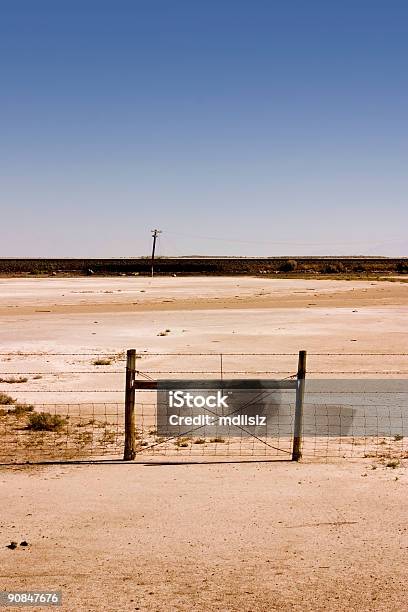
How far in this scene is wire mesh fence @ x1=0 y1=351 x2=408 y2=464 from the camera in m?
12.5

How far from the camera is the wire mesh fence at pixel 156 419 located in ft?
41.0

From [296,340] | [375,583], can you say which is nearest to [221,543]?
[375,583]

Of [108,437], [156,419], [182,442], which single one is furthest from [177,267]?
[182,442]

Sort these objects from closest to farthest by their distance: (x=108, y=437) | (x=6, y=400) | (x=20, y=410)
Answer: (x=108, y=437)
(x=20, y=410)
(x=6, y=400)

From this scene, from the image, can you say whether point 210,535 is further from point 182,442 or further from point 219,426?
point 219,426

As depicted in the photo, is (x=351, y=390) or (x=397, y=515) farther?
(x=351, y=390)

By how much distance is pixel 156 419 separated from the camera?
51.3 feet

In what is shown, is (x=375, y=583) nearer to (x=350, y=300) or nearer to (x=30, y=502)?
(x=30, y=502)

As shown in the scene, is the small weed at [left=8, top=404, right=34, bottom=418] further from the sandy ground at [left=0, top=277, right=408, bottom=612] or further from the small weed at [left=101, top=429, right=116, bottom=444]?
the sandy ground at [left=0, top=277, right=408, bottom=612]

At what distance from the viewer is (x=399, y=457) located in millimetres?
11992

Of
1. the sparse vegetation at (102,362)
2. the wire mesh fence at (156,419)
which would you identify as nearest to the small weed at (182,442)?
the wire mesh fence at (156,419)

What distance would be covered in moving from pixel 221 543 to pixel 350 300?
49.9m

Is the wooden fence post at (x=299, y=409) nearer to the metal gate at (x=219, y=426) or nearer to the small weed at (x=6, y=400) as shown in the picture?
the metal gate at (x=219, y=426)

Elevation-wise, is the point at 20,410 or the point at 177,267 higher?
the point at 177,267
